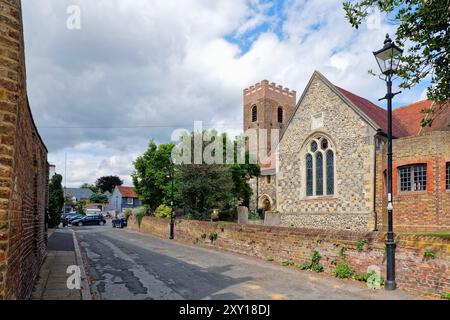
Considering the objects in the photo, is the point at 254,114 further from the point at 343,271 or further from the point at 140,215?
the point at 343,271

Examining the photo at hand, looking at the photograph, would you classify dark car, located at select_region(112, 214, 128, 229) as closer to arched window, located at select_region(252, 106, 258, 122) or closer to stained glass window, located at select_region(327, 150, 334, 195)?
arched window, located at select_region(252, 106, 258, 122)

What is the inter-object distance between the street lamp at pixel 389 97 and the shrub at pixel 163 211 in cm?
2340

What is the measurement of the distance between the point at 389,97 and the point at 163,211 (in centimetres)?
2455

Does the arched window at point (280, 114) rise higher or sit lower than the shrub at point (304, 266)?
higher

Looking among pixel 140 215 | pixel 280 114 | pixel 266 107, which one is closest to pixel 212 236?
pixel 140 215

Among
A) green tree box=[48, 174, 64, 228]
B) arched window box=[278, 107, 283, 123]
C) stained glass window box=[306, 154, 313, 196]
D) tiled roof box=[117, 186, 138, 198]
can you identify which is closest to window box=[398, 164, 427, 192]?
stained glass window box=[306, 154, 313, 196]

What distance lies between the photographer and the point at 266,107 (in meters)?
47.6

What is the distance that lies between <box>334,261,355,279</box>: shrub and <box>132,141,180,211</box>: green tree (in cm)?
2277

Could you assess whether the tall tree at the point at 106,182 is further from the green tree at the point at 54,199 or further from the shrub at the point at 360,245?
the shrub at the point at 360,245

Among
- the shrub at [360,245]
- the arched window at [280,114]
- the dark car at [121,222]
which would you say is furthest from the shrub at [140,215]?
the shrub at [360,245]

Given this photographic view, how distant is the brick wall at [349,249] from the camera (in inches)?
316

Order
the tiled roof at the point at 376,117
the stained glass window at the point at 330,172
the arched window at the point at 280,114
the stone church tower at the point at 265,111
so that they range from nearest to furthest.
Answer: the tiled roof at the point at 376,117 < the stained glass window at the point at 330,172 < the stone church tower at the point at 265,111 < the arched window at the point at 280,114

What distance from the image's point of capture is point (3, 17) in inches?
151
